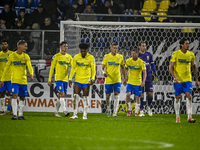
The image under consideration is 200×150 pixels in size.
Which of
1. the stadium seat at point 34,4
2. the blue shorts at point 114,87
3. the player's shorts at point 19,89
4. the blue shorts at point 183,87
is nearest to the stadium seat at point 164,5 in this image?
the stadium seat at point 34,4

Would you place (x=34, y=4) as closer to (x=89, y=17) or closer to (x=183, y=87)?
(x=89, y=17)

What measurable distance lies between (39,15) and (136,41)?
4.91 meters

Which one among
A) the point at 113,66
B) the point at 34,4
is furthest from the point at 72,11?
the point at 113,66

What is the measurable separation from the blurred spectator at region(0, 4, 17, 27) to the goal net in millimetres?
3855

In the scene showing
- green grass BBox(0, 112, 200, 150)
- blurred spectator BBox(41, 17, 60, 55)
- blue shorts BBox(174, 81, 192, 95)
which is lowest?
green grass BBox(0, 112, 200, 150)

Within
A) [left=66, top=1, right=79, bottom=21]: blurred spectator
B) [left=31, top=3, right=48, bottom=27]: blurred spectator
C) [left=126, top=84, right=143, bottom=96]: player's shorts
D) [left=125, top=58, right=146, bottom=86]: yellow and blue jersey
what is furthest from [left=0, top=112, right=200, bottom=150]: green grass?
[left=66, top=1, right=79, bottom=21]: blurred spectator

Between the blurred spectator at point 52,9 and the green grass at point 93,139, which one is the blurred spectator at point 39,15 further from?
the green grass at point 93,139

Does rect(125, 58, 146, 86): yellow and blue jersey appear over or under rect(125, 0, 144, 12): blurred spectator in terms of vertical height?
under

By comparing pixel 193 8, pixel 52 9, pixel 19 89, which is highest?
pixel 193 8

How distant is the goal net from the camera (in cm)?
1338

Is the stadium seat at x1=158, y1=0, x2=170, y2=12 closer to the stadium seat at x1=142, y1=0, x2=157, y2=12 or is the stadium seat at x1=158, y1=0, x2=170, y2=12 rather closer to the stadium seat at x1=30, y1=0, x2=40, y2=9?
the stadium seat at x1=142, y1=0, x2=157, y2=12

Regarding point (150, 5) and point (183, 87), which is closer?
point (183, 87)

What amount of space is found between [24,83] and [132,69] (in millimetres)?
3534

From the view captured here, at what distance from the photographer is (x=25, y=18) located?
1669 cm
